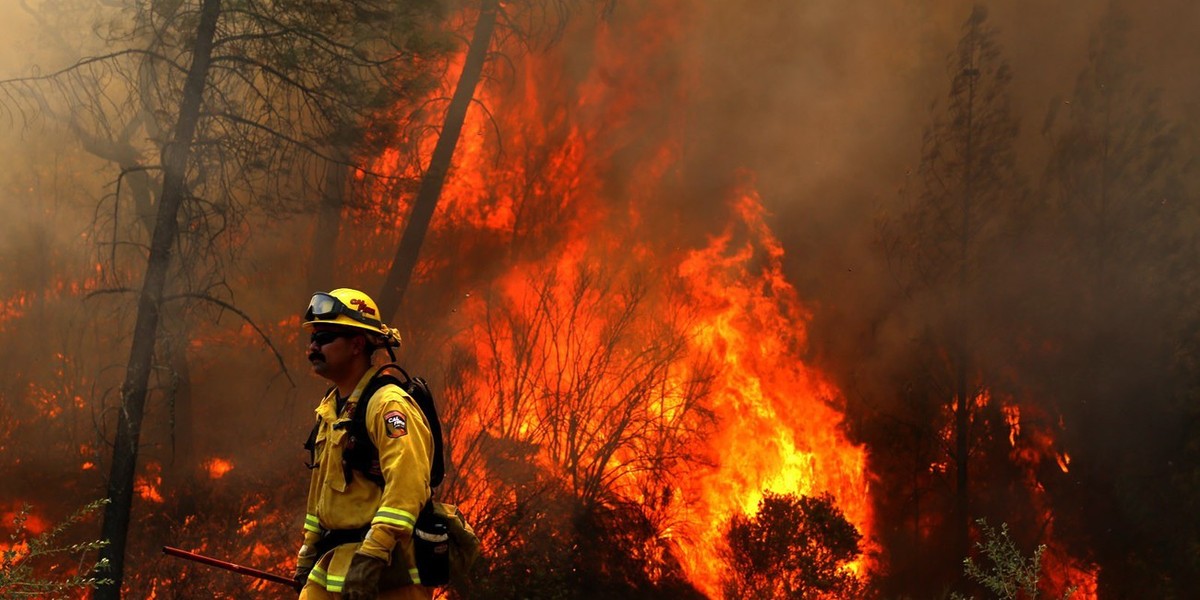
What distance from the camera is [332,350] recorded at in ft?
14.1

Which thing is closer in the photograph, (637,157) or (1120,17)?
(1120,17)

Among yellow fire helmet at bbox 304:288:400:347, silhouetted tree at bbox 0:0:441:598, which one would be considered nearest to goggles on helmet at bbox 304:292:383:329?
yellow fire helmet at bbox 304:288:400:347

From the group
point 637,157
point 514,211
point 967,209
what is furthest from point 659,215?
point 967,209

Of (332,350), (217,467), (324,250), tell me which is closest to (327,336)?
(332,350)

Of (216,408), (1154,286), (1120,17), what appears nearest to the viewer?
(1154,286)

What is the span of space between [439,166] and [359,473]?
25.2 feet

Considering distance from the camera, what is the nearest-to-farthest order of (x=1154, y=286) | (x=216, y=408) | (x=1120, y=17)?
1. (x=1154, y=286)
2. (x=1120, y=17)
3. (x=216, y=408)

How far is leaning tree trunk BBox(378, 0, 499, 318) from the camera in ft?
37.6

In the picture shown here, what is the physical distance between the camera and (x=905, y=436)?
11648 millimetres

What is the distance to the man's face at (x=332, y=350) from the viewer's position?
14.1ft

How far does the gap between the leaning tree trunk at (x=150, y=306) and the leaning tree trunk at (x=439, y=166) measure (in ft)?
12.1

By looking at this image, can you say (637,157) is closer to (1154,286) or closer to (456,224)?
(456,224)

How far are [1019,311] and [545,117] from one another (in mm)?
5544

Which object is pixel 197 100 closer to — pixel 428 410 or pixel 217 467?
pixel 428 410
